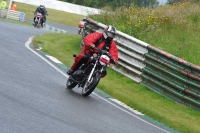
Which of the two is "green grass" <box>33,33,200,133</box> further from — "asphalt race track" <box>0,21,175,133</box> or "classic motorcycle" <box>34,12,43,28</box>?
"classic motorcycle" <box>34,12,43,28</box>

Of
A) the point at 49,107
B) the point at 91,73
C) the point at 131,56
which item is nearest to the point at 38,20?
the point at 131,56

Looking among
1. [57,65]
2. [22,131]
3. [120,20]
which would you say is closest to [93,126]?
[22,131]

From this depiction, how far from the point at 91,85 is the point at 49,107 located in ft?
9.59

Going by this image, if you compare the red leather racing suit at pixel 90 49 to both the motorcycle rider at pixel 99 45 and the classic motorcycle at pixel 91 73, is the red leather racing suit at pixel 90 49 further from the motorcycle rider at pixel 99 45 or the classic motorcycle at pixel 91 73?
Result: the classic motorcycle at pixel 91 73

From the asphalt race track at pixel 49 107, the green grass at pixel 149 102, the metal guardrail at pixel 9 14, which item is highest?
the asphalt race track at pixel 49 107

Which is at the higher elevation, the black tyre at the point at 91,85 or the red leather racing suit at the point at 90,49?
the red leather racing suit at the point at 90,49

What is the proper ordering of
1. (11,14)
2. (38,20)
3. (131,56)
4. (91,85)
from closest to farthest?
(91,85)
(131,56)
(38,20)
(11,14)

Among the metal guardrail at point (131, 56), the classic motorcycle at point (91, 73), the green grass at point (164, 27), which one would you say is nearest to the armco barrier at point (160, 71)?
the metal guardrail at point (131, 56)

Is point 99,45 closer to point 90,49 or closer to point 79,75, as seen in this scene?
point 90,49

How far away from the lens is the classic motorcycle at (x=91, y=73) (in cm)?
1366

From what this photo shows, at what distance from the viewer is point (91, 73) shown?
45.3 feet

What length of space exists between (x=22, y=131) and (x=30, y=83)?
16.9 ft

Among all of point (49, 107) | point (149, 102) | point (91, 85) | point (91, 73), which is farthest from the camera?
point (149, 102)

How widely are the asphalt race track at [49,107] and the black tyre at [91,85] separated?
17cm
